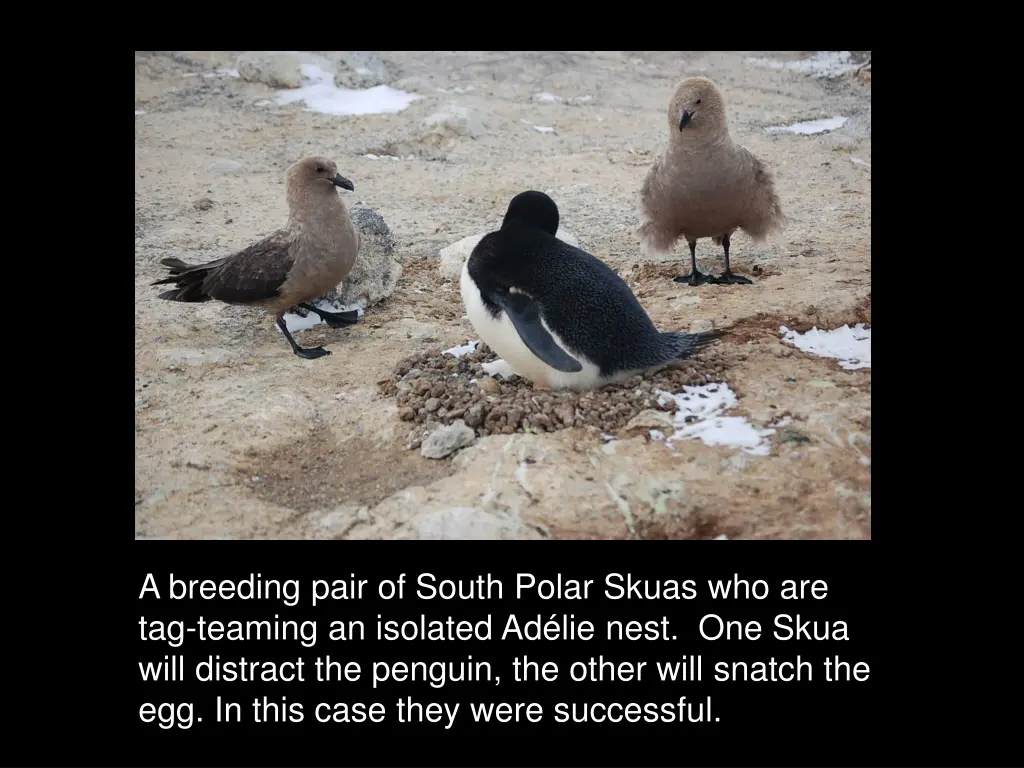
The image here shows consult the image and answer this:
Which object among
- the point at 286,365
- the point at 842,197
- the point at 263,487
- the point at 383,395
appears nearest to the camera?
the point at 263,487

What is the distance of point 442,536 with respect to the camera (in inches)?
130

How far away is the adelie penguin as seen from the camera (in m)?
4.12

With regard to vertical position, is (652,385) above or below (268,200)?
below

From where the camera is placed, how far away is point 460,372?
183 inches

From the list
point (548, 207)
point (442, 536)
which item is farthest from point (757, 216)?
point (442, 536)

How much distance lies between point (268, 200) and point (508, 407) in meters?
4.74

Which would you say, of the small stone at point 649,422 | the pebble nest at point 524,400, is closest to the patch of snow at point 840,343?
the pebble nest at point 524,400

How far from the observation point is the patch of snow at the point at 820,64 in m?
13.5

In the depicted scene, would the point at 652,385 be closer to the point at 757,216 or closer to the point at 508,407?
the point at 508,407

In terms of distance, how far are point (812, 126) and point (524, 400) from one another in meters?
7.65

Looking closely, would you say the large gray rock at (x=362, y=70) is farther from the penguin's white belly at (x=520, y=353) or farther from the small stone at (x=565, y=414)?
the small stone at (x=565, y=414)

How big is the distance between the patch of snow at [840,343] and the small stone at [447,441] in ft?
5.87

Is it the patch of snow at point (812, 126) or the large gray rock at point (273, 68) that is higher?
the large gray rock at point (273, 68)

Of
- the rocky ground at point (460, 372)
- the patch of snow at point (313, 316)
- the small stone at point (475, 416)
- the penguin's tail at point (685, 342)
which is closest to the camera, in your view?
the rocky ground at point (460, 372)
